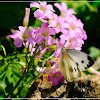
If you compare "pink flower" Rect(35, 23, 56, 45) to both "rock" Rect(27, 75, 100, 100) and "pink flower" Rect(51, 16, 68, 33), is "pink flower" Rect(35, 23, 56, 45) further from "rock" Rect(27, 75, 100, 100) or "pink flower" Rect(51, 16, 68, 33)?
"rock" Rect(27, 75, 100, 100)

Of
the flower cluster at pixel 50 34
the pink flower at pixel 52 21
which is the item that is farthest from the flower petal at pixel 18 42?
the pink flower at pixel 52 21

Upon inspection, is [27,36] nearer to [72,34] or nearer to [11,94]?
[72,34]

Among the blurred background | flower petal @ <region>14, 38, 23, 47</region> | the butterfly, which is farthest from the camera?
the blurred background

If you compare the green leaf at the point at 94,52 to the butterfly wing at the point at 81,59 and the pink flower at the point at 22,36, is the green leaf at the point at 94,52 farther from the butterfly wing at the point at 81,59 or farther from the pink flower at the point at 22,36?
the pink flower at the point at 22,36

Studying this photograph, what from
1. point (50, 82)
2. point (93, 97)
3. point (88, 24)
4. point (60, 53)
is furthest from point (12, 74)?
point (88, 24)

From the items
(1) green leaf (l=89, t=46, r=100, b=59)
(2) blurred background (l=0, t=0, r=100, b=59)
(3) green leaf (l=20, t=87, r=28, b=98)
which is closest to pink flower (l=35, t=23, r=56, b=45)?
(3) green leaf (l=20, t=87, r=28, b=98)
